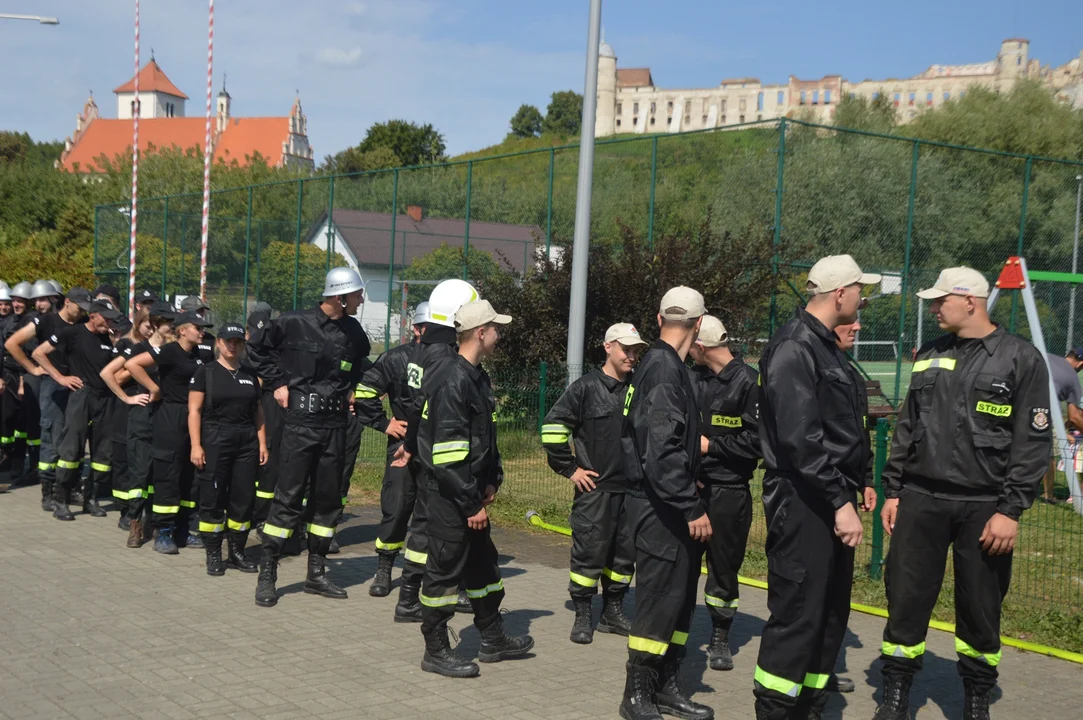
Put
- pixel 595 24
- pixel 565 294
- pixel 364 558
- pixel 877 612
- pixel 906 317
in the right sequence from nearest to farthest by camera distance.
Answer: pixel 877 612 → pixel 364 558 → pixel 595 24 → pixel 565 294 → pixel 906 317

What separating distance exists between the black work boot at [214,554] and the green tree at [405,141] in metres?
79.7

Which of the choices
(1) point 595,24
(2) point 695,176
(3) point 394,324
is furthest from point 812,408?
(2) point 695,176

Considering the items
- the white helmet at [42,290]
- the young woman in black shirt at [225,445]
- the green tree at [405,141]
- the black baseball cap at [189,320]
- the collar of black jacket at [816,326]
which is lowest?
the young woman in black shirt at [225,445]

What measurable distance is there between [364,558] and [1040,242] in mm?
24486

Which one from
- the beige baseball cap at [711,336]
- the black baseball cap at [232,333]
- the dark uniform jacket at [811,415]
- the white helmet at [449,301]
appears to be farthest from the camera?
the black baseball cap at [232,333]

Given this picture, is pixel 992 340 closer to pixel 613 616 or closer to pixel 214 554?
pixel 613 616

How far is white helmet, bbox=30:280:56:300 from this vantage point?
40.9 feet

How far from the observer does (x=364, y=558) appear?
9.59 metres

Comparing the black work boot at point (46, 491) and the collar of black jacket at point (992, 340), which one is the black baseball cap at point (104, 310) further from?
the collar of black jacket at point (992, 340)

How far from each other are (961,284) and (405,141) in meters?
84.6

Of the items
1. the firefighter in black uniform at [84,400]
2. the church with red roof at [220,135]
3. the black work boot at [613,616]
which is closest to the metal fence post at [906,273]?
the black work boot at [613,616]

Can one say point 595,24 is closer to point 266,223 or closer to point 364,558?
point 364,558

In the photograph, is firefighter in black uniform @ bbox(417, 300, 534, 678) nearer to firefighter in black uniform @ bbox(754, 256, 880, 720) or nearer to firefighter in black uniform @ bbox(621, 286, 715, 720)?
firefighter in black uniform @ bbox(621, 286, 715, 720)

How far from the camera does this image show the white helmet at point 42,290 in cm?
1245
